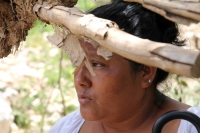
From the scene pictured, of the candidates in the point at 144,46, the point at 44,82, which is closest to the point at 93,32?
the point at 144,46

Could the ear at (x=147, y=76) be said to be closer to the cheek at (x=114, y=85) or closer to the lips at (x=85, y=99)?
the cheek at (x=114, y=85)

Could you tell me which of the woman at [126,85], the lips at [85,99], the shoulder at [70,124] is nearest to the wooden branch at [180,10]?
the woman at [126,85]

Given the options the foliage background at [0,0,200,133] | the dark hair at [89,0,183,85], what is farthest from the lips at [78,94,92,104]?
the foliage background at [0,0,200,133]

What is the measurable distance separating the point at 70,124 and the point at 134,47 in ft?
3.27

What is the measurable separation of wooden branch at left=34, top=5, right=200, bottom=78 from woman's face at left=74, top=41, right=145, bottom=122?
0.35 meters

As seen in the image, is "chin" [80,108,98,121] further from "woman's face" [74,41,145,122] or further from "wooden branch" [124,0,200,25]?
"wooden branch" [124,0,200,25]

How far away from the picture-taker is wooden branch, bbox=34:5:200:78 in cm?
77

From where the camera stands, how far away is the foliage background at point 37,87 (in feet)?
12.0

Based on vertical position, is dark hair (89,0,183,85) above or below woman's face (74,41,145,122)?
above

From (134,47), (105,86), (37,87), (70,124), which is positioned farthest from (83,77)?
(37,87)

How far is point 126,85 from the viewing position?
1.45m

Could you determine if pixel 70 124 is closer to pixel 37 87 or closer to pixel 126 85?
pixel 126 85

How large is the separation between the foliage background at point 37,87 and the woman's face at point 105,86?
1603 mm

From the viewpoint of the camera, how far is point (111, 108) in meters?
1.45
